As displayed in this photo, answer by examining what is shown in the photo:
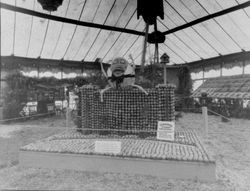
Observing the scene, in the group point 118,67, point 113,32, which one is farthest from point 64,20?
point 118,67

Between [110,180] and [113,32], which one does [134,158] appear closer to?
[110,180]

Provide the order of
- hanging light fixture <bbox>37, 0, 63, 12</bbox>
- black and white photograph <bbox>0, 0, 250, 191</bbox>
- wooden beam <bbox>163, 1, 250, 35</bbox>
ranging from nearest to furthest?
black and white photograph <bbox>0, 0, 250, 191</bbox> → hanging light fixture <bbox>37, 0, 63, 12</bbox> → wooden beam <bbox>163, 1, 250, 35</bbox>

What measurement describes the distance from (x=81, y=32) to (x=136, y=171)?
964 cm

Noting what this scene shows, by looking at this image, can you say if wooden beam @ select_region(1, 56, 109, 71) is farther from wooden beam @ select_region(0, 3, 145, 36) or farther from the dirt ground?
the dirt ground

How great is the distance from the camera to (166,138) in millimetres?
4445

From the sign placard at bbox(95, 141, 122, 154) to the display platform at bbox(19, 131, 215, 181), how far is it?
5cm

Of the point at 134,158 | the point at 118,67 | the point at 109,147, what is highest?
the point at 118,67

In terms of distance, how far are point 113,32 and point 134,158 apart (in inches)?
386

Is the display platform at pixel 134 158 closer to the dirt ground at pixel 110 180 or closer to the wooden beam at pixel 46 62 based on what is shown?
the dirt ground at pixel 110 180

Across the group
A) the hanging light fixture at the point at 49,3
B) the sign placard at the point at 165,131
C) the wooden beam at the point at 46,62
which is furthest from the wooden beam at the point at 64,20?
the sign placard at the point at 165,131

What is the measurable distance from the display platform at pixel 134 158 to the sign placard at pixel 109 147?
0.05m

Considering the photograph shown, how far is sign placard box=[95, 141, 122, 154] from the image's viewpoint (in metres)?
3.67

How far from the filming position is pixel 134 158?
357 centimetres

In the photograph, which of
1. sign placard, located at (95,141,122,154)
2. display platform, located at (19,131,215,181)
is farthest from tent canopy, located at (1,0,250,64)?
sign placard, located at (95,141,122,154)
